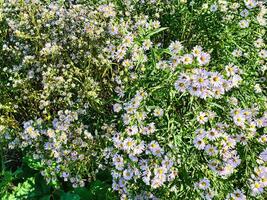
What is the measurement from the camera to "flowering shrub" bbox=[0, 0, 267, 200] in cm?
267

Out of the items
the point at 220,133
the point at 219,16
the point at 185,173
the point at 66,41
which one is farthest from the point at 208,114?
the point at 66,41

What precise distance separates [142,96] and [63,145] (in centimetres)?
67

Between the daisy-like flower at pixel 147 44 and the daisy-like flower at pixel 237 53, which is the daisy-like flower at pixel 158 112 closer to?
the daisy-like flower at pixel 147 44

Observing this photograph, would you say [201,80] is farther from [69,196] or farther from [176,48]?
[69,196]

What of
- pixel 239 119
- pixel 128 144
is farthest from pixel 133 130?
pixel 239 119

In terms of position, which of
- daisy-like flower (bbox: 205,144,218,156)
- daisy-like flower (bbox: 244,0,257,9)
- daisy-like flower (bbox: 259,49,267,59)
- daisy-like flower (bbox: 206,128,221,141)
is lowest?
daisy-like flower (bbox: 205,144,218,156)

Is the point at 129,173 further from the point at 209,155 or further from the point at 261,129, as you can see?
the point at 261,129

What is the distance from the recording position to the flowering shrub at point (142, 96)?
2666 mm

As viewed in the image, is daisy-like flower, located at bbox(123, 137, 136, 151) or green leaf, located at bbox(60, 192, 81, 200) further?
green leaf, located at bbox(60, 192, 81, 200)

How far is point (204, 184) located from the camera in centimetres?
266

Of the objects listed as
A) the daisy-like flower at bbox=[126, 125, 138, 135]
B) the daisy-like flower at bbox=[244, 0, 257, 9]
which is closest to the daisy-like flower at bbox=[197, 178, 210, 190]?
the daisy-like flower at bbox=[126, 125, 138, 135]

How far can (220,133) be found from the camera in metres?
2.62

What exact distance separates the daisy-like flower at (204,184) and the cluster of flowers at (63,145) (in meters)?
0.75

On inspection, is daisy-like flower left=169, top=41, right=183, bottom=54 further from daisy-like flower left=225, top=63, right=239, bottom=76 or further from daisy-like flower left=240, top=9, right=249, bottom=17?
daisy-like flower left=240, top=9, right=249, bottom=17
